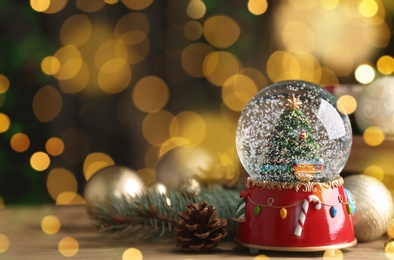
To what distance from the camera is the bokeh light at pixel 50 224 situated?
44.2 inches

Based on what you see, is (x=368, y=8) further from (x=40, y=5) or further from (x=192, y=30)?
(x=40, y=5)


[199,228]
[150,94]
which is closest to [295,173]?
[199,228]

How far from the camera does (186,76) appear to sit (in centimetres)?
158

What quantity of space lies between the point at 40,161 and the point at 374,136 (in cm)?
78

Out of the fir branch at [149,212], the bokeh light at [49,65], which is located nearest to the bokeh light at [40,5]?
the bokeh light at [49,65]

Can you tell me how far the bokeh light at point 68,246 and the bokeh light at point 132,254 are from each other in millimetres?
72

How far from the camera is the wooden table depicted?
905 millimetres

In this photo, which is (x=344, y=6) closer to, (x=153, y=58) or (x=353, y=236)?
(x=153, y=58)

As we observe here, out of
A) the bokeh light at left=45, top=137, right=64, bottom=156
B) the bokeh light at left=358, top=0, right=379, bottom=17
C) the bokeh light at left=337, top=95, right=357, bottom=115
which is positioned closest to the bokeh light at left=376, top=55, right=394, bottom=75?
the bokeh light at left=358, top=0, right=379, bottom=17

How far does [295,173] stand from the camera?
35.1 inches

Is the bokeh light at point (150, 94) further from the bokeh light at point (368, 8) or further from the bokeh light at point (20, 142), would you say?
the bokeh light at point (368, 8)

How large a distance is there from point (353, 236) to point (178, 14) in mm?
807

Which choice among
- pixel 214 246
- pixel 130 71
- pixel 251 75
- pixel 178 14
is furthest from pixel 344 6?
pixel 214 246

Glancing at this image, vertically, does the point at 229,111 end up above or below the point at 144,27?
below
